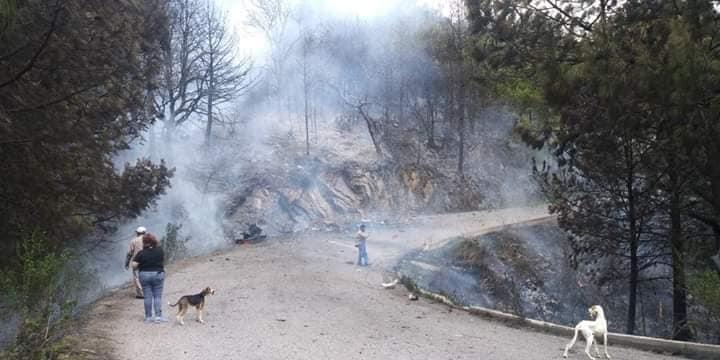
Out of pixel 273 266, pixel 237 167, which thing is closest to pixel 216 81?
pixel 237 167

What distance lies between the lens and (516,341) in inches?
395

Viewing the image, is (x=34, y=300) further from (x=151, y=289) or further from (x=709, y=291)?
(x=709, y=291)

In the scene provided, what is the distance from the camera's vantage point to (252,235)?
931 inches

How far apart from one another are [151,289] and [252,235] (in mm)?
13067

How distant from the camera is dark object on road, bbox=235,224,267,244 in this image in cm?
2319

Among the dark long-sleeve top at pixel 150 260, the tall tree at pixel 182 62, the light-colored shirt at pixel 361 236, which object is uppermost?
the tall tree at pixel 182 62

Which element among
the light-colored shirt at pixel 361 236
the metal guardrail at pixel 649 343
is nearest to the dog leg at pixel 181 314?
the metal guardrail at pixel 649 343

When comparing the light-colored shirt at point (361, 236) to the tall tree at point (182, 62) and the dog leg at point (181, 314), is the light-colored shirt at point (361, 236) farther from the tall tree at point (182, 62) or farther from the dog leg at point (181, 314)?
the tall tree at point (182, 62)

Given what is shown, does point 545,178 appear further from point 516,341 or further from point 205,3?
point 205,3

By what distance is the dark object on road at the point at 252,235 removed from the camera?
23.2 metres

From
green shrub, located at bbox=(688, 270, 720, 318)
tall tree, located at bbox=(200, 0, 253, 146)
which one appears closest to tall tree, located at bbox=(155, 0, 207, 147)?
tall tree, located at bbox=(200, 0, 253, 146)

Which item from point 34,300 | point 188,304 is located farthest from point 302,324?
point 34,300

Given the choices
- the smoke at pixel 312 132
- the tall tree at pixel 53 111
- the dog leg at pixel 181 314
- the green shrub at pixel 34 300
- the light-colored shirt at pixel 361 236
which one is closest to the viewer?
the green shrub at pixel 34 300

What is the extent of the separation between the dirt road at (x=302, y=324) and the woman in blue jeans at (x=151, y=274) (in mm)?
364
